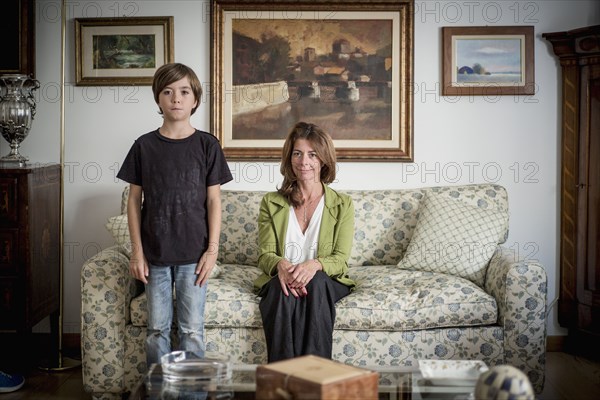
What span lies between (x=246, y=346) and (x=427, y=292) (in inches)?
29.4

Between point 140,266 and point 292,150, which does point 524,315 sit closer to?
point 292,150

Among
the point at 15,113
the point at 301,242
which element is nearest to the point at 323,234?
the point at 301,242

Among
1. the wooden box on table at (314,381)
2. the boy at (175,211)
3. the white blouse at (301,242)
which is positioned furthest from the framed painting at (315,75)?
the wooden box on table at (314,381)

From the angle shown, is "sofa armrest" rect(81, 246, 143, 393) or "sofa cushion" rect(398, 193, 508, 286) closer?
"sofa armrest" rect(81, 246, 143, 393)

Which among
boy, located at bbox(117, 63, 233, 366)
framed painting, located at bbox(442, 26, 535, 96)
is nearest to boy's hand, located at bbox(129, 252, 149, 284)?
boy, located at bbox(117, 63, 233, 366)

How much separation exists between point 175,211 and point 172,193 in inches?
2.6

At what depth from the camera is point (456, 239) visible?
3.42 m

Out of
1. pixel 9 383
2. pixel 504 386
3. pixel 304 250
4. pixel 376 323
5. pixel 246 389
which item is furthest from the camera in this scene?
pixel 9 383

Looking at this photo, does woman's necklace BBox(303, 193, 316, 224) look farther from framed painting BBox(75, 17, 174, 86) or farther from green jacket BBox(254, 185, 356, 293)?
framed painting BBox(75, 17, 174, 86)

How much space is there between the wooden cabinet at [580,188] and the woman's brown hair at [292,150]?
4.65 feet

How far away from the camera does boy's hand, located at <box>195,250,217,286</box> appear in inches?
110

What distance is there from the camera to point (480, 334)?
3072 mm

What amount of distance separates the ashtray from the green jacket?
87cm

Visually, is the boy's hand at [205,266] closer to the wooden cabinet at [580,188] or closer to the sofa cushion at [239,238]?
the sofa cushion at [239,238]
